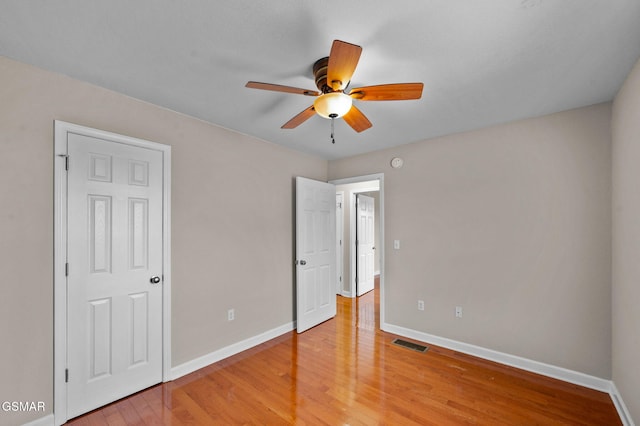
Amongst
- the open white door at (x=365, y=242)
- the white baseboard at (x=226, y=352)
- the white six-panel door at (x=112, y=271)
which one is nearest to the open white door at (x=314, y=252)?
the white baseboard at (x=226, y=352)

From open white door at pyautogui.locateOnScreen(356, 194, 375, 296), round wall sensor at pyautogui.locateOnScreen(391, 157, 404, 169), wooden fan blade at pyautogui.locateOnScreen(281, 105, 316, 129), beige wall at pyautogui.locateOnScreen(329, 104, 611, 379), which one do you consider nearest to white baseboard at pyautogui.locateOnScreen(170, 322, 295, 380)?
beige wall at pyautogui.locateOnScreen(329, 104, 611, 379)

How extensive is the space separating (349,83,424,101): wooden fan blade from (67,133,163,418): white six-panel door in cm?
187

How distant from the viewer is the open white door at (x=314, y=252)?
3.66 meters

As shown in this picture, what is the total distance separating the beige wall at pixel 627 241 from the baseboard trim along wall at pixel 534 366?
115 mm

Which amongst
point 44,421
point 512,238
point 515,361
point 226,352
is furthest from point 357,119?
point 44,421

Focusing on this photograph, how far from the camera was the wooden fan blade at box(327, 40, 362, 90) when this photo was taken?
4.23 ft

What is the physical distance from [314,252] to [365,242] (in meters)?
2.06

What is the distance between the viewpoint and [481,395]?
2295mm

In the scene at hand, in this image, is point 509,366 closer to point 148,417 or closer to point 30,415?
point 148,417

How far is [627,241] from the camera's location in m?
1.95

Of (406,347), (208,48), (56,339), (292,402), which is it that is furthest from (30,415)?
(406,347)

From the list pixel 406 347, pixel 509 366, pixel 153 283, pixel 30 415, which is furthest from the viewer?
pixel 406 347

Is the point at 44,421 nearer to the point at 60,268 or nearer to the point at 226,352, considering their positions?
the point at 60,268

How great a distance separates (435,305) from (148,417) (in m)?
2.93
